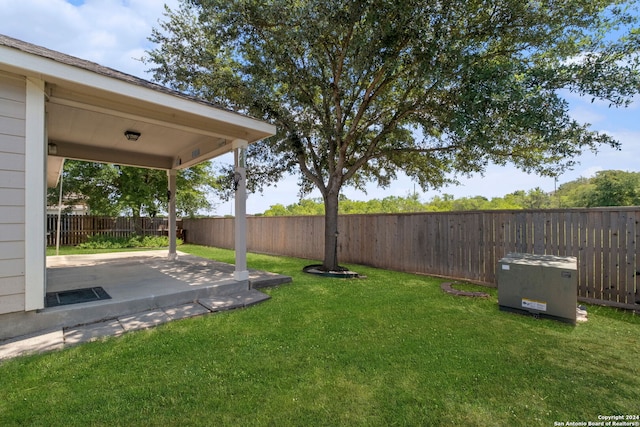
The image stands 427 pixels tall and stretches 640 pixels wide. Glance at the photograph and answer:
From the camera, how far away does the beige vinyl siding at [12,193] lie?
8.92 ft

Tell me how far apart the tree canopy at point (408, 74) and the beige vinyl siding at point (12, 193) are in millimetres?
3559

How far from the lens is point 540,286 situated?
3.44 meters

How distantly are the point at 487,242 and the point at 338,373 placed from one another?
433 centimetres

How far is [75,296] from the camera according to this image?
12.0 feet

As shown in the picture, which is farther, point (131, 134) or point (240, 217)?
point (131, 134)

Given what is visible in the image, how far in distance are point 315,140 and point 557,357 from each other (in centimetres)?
582

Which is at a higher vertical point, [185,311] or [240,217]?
[240,217]

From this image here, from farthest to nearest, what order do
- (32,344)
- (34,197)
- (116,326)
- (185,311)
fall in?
(185,311) < (116,326) < (34,197) < (32,344)

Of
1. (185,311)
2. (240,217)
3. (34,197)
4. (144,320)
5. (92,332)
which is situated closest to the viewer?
(34,197)

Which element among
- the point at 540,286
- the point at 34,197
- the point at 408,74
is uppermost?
the point at 408,74

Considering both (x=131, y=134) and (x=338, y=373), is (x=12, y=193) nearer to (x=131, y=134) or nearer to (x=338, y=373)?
(x=131, y=134)

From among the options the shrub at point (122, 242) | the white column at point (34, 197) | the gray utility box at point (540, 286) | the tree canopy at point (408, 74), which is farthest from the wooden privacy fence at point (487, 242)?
the shrub at point (122, 242)

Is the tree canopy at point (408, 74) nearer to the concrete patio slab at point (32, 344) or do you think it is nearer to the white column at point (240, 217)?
the white column at point (240, 217)

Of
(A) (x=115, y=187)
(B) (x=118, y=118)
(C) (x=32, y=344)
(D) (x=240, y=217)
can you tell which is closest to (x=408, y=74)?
(D) (x=240, y=217)
